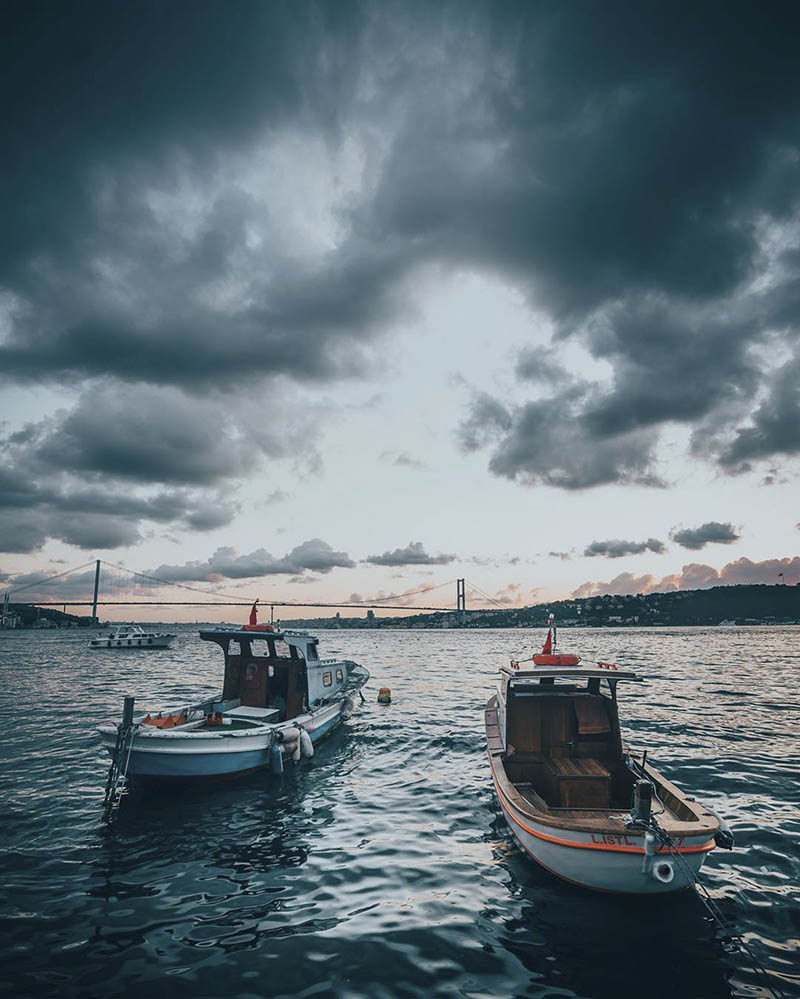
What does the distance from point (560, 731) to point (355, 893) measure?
551 centimetres

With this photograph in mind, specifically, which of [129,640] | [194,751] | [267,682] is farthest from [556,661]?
[129,640]

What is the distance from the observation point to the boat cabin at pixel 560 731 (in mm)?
11328

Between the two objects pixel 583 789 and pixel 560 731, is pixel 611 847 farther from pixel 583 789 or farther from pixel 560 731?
pixel 560 731

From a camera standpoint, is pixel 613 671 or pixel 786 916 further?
pixel 613 671

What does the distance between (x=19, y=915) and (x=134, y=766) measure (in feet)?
16.5

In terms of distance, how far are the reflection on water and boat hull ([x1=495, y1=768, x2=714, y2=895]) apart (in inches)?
18.5

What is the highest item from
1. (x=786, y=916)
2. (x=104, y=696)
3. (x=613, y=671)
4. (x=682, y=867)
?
(x=613, y=671)

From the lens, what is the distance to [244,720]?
17.6 metres

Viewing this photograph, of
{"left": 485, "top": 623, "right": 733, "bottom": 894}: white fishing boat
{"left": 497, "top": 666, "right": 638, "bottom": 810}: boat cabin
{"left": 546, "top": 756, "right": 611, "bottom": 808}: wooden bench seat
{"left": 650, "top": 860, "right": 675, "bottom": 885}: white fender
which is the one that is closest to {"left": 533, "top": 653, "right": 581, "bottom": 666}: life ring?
{"left": 485, "top": 623, "right": 733, "bottom": 894}: white fishing boat

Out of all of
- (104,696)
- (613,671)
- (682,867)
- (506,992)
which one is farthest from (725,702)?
(104,696)

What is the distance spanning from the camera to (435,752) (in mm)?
19391

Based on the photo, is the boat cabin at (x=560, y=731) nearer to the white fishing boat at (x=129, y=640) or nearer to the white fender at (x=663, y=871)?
the white fender at (x=663, y=871)

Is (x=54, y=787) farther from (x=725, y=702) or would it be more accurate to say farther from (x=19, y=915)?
(x=725, y=702)

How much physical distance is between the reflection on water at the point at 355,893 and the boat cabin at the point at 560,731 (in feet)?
5.30
